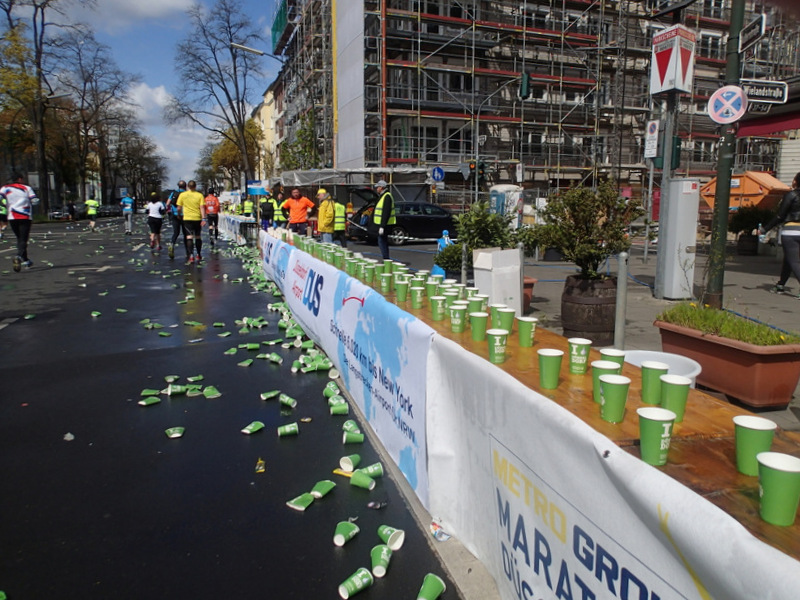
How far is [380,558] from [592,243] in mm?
4487

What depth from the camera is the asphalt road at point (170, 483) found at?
2775 millimetres

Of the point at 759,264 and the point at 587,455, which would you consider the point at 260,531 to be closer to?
the point at 587,455

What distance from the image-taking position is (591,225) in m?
6.35

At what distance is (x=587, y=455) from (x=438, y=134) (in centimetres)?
4091

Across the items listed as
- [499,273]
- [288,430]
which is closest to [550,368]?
[288,430]

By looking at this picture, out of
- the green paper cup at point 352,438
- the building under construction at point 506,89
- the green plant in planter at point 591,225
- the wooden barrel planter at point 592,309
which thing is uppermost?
the building under construction at point 506,89

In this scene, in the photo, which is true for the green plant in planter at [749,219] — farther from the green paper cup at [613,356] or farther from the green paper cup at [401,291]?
the green paper cup at [613,356]

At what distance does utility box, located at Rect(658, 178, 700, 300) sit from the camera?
348 inches

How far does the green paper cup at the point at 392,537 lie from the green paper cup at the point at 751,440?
5.82 ft

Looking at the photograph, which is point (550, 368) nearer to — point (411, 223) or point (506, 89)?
point (411, 223)

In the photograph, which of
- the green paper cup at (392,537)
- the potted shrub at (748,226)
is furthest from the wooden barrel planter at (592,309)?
the potted shrub at (748,226)

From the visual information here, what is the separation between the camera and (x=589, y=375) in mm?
2619

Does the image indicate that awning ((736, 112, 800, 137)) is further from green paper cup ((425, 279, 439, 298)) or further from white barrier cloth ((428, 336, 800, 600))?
white barrier cloth ((428, 336, 800, 600))

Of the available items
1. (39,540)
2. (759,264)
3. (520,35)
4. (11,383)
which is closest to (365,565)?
(39,540)
